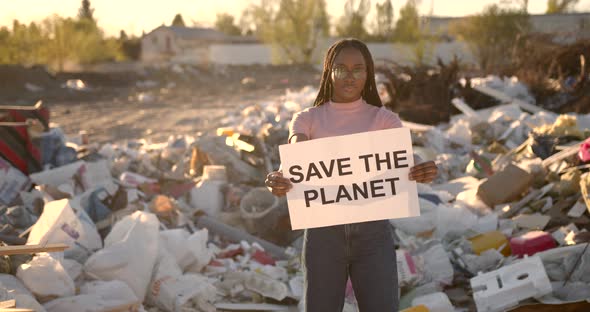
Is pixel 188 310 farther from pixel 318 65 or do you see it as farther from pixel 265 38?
pixel 265 38

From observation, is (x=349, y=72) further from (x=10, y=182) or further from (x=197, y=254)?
(x=10, y=182)

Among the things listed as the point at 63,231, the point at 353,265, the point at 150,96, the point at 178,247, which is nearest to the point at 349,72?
the point at 353,265

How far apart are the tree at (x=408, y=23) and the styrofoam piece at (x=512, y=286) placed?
2830 centimetres

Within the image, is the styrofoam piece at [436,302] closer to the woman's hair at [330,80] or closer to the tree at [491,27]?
the woman's hair at [330,80]

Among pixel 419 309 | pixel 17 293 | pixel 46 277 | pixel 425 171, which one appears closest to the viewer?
pixel 425 171

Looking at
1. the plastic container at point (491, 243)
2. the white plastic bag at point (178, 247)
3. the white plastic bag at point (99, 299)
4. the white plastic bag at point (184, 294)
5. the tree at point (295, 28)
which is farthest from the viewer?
the tree at point (295, 28)

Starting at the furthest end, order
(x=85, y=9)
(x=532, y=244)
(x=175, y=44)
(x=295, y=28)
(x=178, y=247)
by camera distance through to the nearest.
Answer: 1. (x=85, y=9)
2. (x=175, y=44)
3. (x=295, y=28)
4. (x=532, y=244)
5. (x=178, y=247)

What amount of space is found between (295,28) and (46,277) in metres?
46.5

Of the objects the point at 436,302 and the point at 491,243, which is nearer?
the point at 436,302

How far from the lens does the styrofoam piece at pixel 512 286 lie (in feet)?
12.0

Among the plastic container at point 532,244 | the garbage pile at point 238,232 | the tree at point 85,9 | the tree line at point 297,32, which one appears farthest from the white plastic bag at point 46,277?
the tree at point 85,9

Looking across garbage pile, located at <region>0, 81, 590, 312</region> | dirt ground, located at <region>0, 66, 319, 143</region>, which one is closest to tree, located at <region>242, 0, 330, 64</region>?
dirt ground, located at <region>0, 66, 319, 143</region>

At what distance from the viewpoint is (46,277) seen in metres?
3.43

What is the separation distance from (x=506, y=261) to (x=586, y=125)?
4.79 metres
